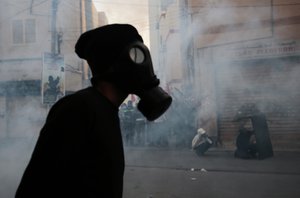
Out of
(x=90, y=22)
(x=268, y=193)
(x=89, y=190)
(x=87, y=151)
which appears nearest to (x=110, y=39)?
(x=87, y=151)

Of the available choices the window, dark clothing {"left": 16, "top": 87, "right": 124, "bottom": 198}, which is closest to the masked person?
dark clothing {"left": 16, "top": 87, "right": 124, "bottom": 198}

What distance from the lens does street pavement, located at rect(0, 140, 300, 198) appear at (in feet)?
14.7

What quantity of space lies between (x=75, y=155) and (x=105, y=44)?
0.34 meters

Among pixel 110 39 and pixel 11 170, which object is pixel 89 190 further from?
pixel 11 170

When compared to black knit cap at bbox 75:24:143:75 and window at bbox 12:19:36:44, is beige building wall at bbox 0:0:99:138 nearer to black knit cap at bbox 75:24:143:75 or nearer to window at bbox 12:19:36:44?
window at bbox 12:19:36:44

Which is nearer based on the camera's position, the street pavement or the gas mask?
the gas mask

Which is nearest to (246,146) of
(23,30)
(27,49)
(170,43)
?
(23,30)

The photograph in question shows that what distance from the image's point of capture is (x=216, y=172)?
5793mm

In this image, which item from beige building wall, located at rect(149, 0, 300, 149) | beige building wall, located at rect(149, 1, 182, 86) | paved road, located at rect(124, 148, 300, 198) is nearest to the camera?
paved road, located at rect(124, 148, 300, 198)

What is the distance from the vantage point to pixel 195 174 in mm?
5695

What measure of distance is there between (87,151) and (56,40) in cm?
691

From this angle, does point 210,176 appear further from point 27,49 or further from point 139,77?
point 27,49

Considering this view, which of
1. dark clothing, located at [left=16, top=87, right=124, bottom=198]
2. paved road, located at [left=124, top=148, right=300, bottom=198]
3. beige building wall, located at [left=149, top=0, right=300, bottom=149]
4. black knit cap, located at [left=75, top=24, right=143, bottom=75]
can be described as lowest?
paved road, located at [left=124, top=148, right=300, bottom=198]

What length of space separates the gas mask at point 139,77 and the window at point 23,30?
653 centimetres
